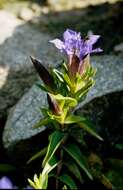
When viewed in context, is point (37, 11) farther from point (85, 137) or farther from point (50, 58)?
point (85, 137)

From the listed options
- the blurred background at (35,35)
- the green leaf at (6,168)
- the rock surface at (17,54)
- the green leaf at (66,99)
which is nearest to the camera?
the green leaf at (66,99)

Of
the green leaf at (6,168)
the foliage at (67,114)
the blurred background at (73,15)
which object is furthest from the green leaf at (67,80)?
the blurred background at (73,15)

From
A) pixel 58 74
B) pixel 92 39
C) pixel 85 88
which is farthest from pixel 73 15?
pixel 92 39

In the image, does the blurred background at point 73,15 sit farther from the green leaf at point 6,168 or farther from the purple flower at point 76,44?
the purple flower at point 76,44

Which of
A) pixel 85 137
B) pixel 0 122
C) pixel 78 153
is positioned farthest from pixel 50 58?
pixel 78 153

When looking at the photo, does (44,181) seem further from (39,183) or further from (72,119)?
(72,119)
